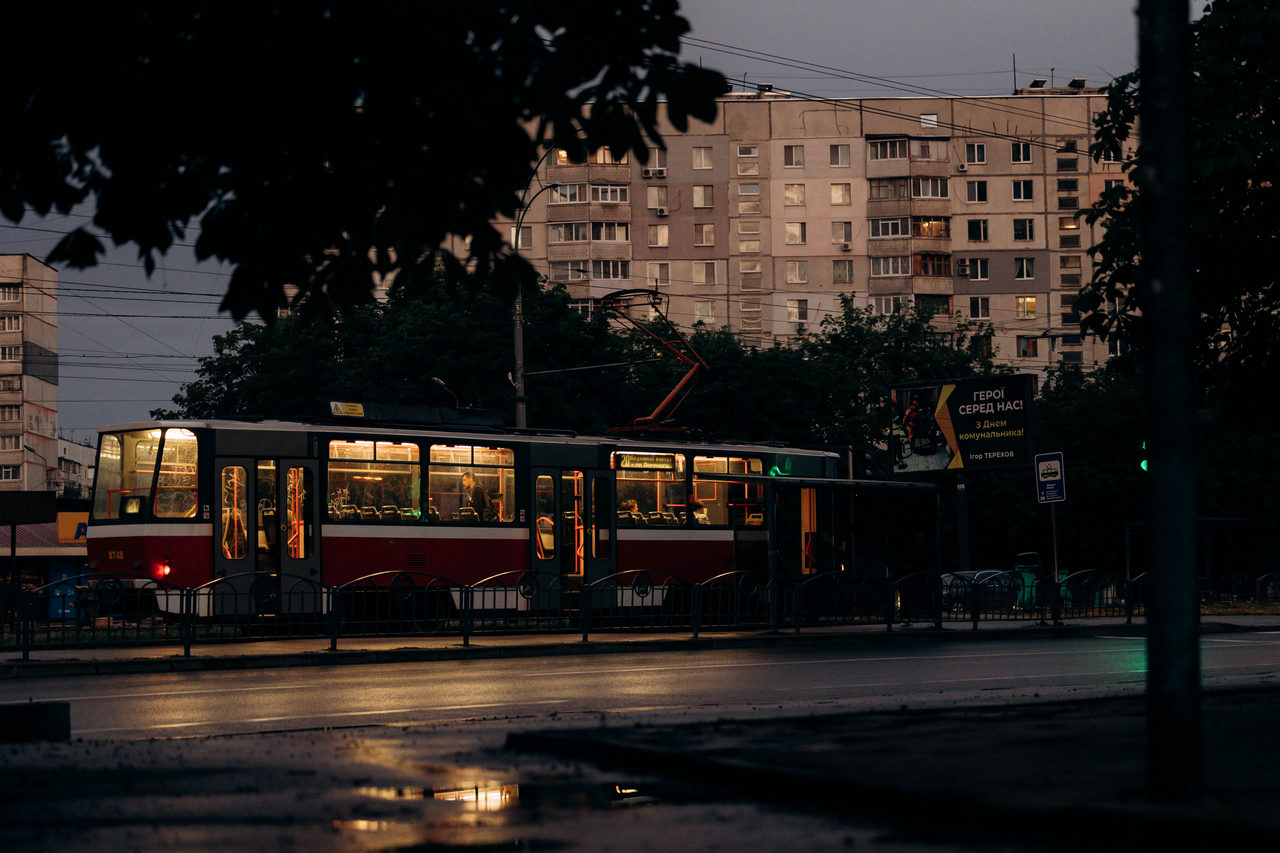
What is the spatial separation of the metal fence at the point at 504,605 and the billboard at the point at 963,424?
7149mm

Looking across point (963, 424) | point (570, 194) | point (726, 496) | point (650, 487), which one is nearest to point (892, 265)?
point (570, 194)

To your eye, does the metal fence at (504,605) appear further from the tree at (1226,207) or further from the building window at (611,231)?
the building window at (611,231)

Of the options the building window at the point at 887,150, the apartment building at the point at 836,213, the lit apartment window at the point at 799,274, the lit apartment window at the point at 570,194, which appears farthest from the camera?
the lit apartment window at the point at 799,274

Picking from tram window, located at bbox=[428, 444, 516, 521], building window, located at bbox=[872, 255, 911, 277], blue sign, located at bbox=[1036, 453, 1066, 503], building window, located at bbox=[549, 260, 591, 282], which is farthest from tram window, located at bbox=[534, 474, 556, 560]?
building window, located at bbox=[872, 255, 911, 277]

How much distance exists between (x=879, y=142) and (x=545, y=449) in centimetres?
6970

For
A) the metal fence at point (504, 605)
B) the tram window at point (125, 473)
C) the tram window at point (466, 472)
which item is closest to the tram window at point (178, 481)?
the tram window at point (125, 473)

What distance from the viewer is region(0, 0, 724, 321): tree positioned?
7.68 m

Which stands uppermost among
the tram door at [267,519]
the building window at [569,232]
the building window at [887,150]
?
the building window at [887,150]

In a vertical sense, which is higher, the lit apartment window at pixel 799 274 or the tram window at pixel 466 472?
the lit apartment window at pixel 799 274

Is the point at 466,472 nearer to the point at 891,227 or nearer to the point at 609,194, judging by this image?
the point at 609,194

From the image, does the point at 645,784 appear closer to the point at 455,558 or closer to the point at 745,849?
the point at 745,849

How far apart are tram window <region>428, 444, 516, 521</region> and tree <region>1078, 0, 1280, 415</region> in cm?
1274

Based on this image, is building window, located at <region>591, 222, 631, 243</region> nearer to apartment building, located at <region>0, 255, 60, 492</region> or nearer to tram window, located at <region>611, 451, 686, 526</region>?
apartment building, located at <region>0, 255, 60, 492</region>

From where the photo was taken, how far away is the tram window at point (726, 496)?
104 ft
